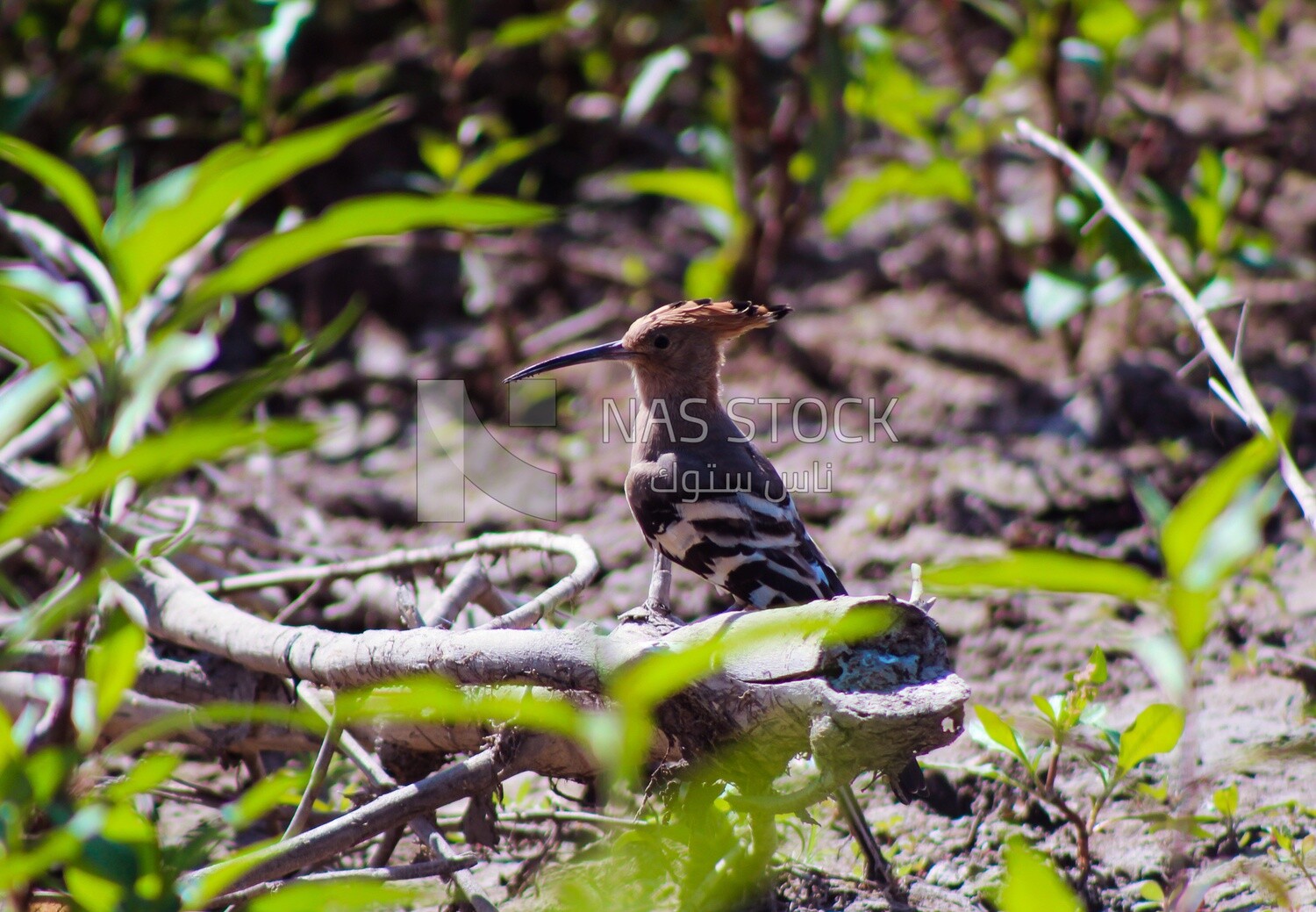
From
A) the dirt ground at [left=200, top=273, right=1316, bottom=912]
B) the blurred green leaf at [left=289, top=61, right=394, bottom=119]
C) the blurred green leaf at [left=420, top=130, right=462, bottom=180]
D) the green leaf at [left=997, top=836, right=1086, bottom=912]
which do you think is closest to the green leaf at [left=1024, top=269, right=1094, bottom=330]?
the dirt ground at [left=200, top=273, right=1316, bottom=912]

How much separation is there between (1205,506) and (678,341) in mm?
1999

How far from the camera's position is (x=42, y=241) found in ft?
9.32

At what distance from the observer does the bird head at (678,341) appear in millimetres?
2842

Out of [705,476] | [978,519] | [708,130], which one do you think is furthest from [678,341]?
[708,130]

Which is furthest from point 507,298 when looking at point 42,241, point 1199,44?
point 1199,44

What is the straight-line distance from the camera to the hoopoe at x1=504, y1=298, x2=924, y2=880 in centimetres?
234

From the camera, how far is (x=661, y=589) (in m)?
2.20

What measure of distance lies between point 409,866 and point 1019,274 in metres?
3.11

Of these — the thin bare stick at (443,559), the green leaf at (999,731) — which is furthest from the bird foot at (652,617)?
the green leaf at (999,731)

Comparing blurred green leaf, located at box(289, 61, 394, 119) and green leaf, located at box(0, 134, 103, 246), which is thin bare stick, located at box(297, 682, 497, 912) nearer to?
green leaf, located at box(0, 134, 103, 246)

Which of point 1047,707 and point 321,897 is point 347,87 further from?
point 321,897

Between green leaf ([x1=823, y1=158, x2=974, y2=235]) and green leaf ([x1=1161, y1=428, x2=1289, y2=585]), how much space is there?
260cm

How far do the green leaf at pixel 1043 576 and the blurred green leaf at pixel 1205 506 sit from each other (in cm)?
3

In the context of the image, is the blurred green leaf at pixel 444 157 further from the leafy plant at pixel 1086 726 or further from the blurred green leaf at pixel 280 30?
the leafy plant at pixel 1086 726
